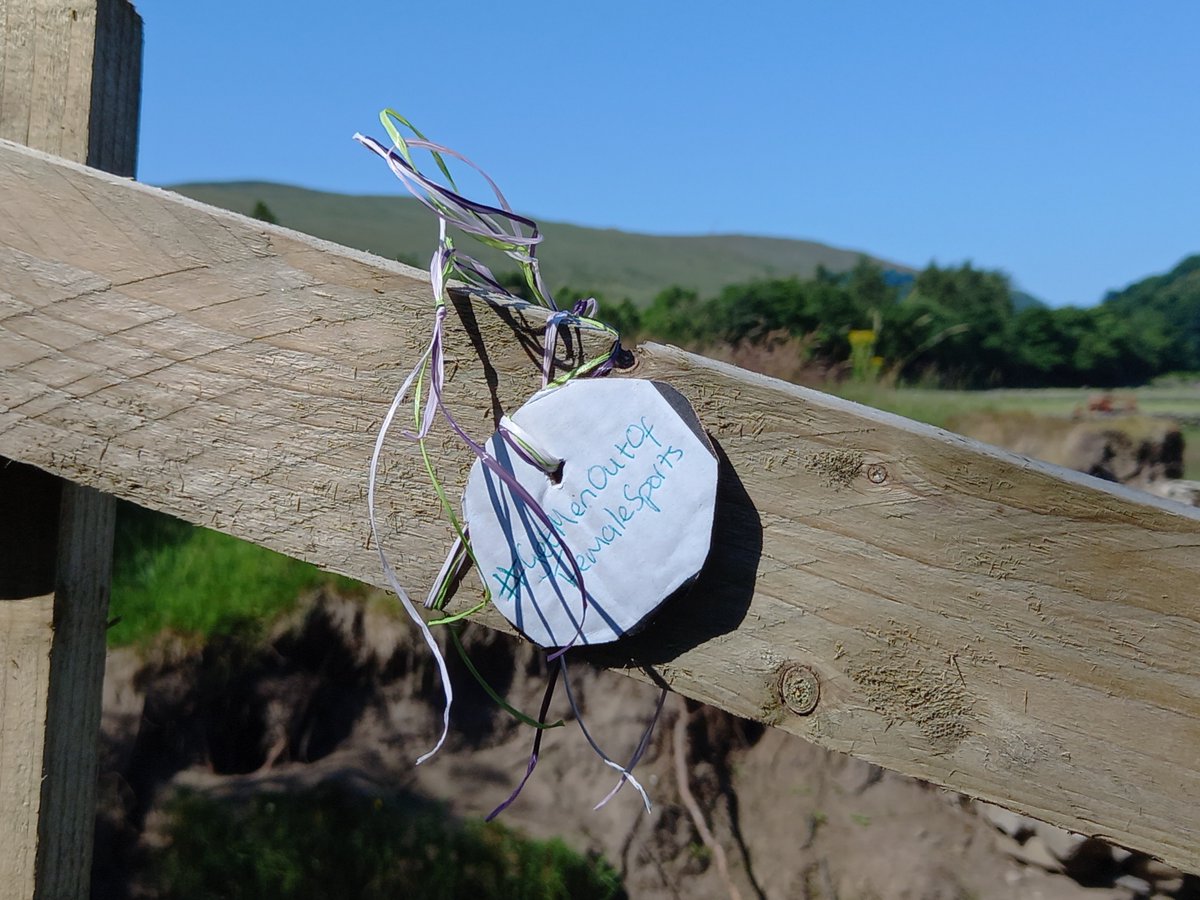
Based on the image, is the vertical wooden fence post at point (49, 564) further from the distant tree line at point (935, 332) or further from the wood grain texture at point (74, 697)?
the distant tree line at point (935, 332)

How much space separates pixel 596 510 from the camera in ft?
2.71

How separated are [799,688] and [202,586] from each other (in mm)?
2941

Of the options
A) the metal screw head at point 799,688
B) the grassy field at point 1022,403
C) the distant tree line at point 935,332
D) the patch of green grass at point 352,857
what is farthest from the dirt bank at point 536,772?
the distant tree line at point 935,332

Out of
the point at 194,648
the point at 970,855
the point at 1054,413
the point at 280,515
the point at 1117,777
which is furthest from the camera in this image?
the point at 1054,413

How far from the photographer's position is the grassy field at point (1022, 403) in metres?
4.57

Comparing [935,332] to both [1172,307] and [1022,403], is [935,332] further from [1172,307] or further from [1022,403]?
[1172,307]

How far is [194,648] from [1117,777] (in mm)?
2992

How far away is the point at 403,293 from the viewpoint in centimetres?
87

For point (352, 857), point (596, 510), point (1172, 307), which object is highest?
point (1172, 307)

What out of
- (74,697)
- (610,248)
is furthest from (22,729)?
(610,248)

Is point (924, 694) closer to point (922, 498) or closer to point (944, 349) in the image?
point (922, 498)

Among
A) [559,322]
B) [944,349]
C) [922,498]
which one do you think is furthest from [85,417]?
[944,349]

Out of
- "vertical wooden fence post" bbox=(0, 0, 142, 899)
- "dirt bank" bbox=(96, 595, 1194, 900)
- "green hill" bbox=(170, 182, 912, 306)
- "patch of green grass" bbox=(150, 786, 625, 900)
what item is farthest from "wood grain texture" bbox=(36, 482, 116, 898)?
"green hill" bbox=(170, 182, 912, 306)

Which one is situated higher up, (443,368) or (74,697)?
(443,368)
